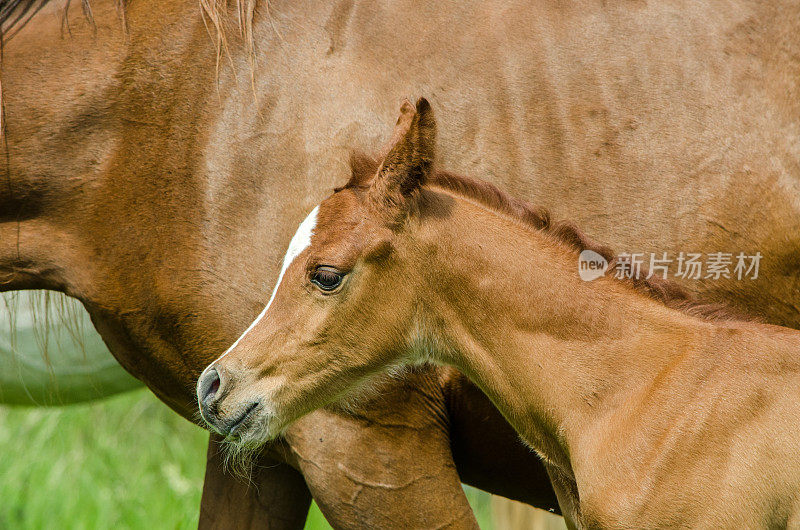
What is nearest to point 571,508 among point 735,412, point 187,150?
point 735,412

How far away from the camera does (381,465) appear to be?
9.91ft

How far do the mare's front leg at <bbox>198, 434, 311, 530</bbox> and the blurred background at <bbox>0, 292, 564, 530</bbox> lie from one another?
80 cm

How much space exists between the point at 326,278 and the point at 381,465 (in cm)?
67

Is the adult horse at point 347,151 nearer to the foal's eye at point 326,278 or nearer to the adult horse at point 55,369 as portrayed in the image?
the foal's eye at point 326,278

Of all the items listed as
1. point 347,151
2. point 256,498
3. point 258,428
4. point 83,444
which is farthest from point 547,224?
point 83,444

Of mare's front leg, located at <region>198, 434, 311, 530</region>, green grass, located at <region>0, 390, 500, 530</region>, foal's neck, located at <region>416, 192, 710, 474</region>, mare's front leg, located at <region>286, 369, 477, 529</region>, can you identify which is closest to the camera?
foal's neck, located at <region>416, 192, 710, 474</region>

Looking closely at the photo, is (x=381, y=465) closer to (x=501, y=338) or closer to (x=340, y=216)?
(x=501, y=338)

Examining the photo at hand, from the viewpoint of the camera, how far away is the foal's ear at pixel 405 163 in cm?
271

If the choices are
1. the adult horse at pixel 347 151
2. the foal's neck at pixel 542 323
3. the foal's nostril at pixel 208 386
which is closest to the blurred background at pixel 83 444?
the adult horse at pixel 347 151

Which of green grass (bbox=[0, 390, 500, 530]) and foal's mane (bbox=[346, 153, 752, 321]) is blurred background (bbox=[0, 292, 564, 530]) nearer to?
green grass (bbox=[0, 390, 500, 530])

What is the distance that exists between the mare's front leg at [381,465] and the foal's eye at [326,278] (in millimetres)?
449

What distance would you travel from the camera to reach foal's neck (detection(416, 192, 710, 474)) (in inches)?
106

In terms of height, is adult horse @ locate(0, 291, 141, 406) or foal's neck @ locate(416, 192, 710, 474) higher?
foal's neck @ locate(416, 192, 710, 474)

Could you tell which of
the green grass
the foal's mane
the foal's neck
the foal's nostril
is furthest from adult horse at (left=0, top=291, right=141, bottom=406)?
the foal's neck
